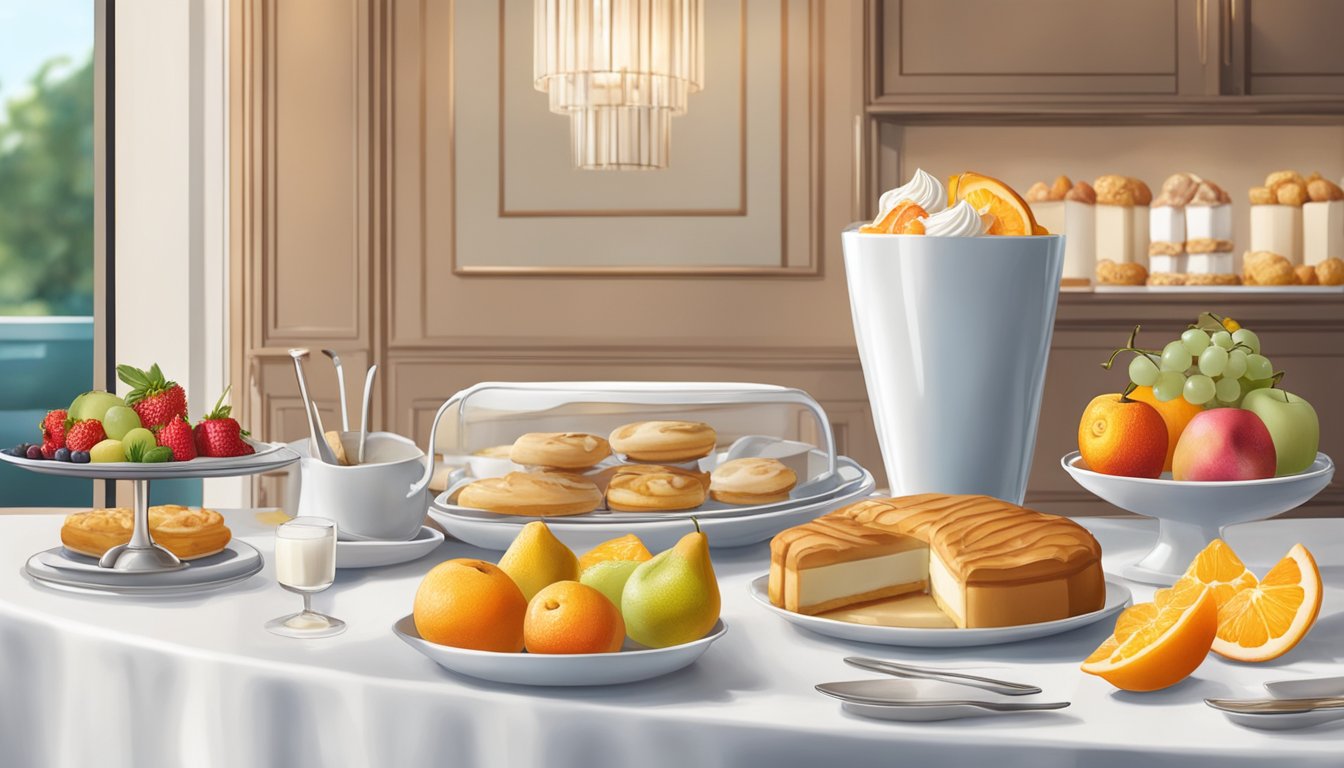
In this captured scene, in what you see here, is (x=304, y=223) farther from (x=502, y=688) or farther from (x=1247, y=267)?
(x=502, y=688)

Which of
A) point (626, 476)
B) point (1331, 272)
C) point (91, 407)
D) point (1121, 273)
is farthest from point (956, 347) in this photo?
point (1331, 272)

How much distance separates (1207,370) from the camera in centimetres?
106

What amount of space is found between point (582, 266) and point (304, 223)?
0.76 metres

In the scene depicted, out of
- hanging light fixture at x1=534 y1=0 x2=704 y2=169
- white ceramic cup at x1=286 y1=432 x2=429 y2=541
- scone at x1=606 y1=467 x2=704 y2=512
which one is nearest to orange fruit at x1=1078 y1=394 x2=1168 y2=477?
scone at x1=606 y1=467 x2=704 y2=512

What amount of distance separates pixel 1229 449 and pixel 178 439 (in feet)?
2.77

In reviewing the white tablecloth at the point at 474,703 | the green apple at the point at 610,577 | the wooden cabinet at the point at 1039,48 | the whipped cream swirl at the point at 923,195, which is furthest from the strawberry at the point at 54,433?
the wooden cabinet at the point at 1039,48

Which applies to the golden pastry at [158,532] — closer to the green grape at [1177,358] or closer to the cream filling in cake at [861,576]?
the cream filling in cake at [861,576]

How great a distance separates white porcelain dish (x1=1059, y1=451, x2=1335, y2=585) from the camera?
3.05 feet

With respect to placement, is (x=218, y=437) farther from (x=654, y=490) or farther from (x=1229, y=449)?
(x=1229, y=449)

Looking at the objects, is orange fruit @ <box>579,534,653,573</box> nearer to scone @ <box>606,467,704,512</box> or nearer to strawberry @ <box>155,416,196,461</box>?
scone @ <box>606,467,704,512</box>

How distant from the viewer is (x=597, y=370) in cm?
326

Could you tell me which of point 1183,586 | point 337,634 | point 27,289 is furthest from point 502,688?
point 27,289

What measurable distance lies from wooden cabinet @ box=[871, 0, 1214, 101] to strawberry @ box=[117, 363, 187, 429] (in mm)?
2358

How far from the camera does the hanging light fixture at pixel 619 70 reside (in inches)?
112
